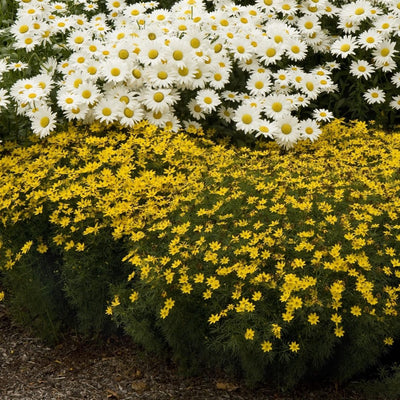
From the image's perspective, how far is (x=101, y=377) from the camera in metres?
3.63

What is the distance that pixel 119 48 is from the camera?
4.72 metres

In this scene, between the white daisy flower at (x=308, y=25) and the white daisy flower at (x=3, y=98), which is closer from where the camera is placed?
the white daisy flower at (x=3, y=98)

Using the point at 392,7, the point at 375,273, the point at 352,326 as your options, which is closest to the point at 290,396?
the point at 352,326

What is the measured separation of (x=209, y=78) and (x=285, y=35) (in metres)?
0.90

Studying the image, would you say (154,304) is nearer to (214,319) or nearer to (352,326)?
(214,319)

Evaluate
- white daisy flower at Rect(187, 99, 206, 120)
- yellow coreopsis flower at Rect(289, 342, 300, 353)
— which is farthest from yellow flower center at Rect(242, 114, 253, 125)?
yellow coreopsis flower at Rect(289, 342, 300, 353)

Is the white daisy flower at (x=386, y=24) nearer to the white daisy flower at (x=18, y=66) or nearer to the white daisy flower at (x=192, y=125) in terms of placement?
the white daisy flower at (x=192, y=125)

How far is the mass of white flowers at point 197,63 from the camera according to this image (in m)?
4.59

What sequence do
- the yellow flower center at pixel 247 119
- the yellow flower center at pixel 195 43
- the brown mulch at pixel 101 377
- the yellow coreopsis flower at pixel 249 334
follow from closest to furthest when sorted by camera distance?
the yellow coreopsis flower at pixel 249 334 < the brown mulch at pixel 101 377 < the yellow flower center at pixel 247 119 < the yellow flower center at pixel 195 43

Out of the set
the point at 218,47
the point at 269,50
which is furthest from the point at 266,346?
the point at 269,50

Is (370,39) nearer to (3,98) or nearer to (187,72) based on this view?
(187,72)

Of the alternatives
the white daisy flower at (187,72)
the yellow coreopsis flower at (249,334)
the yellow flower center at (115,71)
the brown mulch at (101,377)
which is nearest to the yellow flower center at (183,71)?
the white daisy flower at (187,72)

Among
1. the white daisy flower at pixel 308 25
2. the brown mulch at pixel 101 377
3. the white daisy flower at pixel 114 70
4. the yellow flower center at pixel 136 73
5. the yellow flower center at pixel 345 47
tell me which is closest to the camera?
the brown mulch at pixel 101 377

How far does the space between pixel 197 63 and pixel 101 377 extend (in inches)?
101
